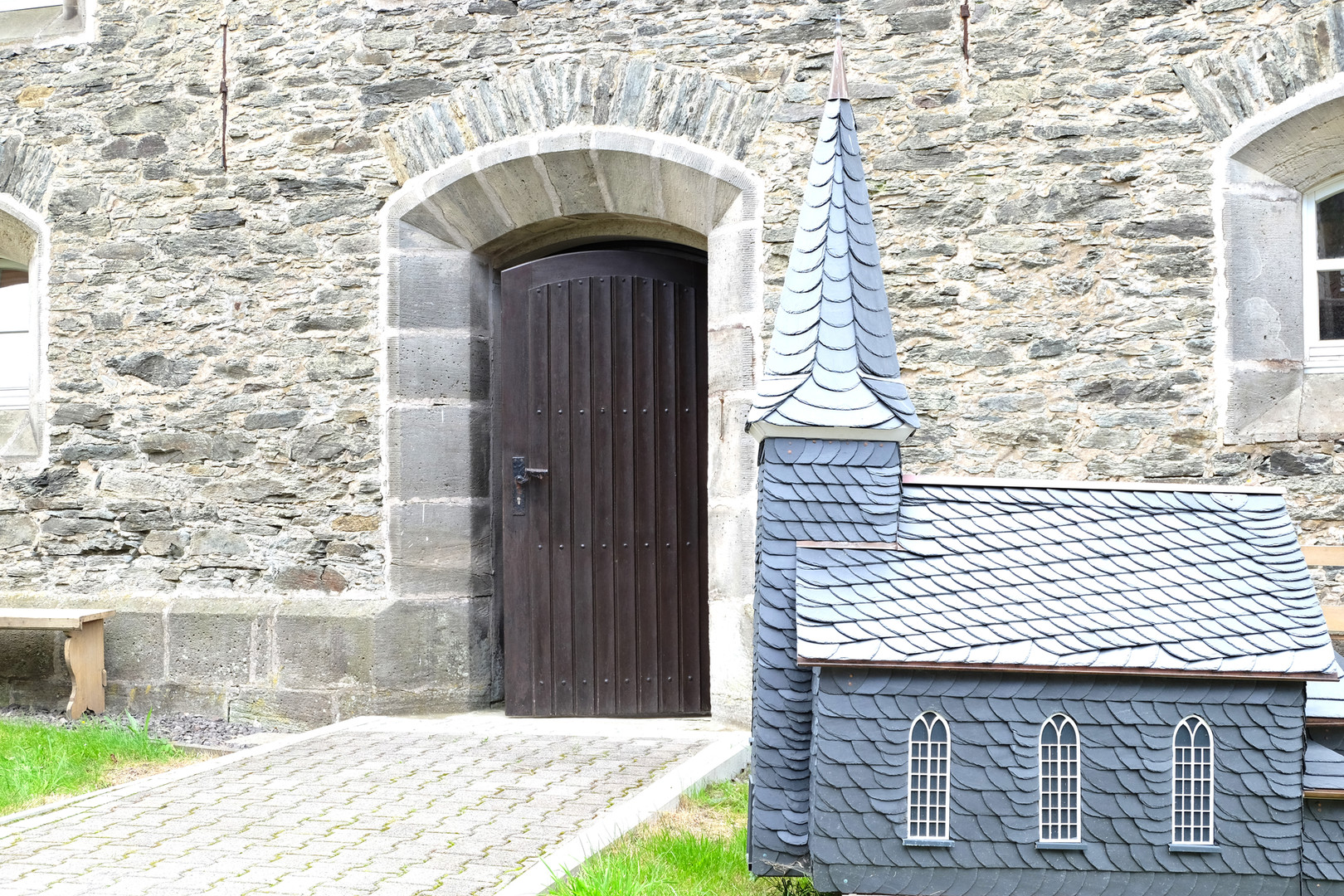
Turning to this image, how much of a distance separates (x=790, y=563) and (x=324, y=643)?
11.6 feet

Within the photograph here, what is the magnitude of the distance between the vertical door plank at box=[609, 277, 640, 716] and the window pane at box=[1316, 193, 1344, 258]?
10.2ft

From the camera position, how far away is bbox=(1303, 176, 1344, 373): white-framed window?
5238mm

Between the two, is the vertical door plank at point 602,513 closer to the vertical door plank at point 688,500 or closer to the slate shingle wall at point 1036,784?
the vertical door plank at point 688,500

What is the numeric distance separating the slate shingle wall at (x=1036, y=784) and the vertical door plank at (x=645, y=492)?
3.25 metres

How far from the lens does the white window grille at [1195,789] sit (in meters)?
2.66

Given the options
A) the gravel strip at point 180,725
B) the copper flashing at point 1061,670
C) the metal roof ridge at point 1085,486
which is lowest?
the gravel strip at point 180,725

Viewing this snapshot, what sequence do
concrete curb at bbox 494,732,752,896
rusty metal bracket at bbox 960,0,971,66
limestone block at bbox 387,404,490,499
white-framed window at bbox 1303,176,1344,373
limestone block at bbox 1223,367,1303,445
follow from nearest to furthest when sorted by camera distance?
concrete curb at bbox 494,732,752,896
limestone block at bbox 1223,367,1303,445
white-framed window at bbox 1303,176,1344,373
rusty metal bracket at bbox 960,0,971,66
limestone block at bbox 387,404,490,499

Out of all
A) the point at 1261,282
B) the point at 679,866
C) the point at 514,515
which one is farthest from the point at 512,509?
the point at 1261,282

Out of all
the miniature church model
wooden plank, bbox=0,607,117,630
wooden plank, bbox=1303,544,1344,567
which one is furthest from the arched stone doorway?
the miniature church model

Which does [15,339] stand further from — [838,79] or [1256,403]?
[1256,403]

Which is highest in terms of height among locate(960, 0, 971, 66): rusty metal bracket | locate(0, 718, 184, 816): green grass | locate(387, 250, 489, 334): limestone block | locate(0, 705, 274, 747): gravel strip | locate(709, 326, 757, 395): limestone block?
locate(960, 0, 971, 66): rusty metal bracket

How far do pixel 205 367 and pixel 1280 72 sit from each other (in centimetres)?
511

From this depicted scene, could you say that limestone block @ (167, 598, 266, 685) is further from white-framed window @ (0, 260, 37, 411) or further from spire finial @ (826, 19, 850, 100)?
spire finial @ (826, 19, 850, 100)

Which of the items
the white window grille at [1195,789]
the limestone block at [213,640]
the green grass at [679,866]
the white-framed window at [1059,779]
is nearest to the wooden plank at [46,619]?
the limestone block at [213,640]
